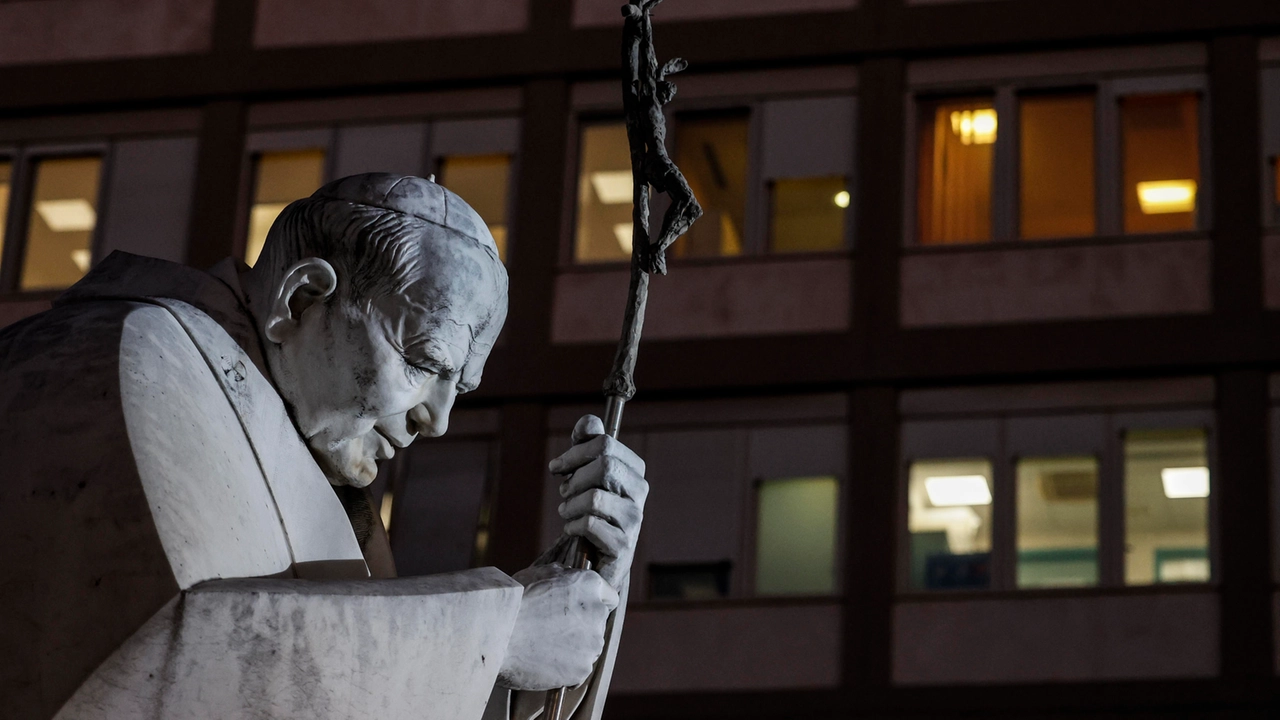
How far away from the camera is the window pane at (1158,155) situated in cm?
2309

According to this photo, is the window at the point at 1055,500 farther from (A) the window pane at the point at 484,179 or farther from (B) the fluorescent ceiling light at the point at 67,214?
(B) the fluorescent ceiling light at the point at 67,214

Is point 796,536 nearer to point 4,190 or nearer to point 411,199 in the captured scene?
point 4,190

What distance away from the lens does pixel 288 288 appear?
4.46m

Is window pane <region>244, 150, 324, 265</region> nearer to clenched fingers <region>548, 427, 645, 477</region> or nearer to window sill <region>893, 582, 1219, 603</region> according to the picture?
window sill <region>893, 582, 1219, 603</region>

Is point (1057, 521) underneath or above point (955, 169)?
underneath

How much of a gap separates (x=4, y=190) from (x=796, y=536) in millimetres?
8805

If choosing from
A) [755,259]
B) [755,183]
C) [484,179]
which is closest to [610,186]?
[484,179]

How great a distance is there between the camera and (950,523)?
2242cm

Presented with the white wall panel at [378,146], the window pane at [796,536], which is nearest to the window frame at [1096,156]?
the window pane at [796,536]

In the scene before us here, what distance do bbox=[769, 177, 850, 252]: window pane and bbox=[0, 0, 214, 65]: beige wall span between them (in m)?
5.96

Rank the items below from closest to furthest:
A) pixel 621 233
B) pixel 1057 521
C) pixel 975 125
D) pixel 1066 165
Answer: pixel 1057 521, pixel 1066 165, pixel 975 125, pixel 621 233

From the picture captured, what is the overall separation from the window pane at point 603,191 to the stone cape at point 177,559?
19858mm

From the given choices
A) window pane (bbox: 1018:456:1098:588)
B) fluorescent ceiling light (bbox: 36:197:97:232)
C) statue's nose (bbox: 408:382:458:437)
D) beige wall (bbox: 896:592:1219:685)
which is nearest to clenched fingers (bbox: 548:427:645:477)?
statue's nose (bbox: 408:382:458:437)

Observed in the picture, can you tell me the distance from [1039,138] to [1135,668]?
5040 millimetres
